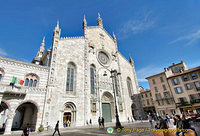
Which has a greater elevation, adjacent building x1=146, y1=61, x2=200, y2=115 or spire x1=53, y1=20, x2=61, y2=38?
spire x1=53, y1=20, x2=61, y2=38

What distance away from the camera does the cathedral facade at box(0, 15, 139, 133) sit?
564 inches

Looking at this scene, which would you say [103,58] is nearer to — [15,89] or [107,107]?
[107,107]

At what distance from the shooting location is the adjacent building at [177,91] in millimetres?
25016

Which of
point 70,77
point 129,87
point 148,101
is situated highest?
point 70,77

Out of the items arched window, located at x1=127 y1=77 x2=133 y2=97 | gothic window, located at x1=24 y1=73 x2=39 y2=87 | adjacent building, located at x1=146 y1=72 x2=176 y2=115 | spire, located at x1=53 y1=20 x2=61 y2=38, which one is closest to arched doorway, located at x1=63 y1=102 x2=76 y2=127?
gothic window, located at x1=24 y1=73 x2=39 y2=87

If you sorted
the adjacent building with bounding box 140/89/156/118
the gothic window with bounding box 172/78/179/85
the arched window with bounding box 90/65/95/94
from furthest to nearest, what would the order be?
the adjacent building with bounding box 140/89/156/118 → the gothic window with bounding box 172/78/179/85 → the arched window with bounding box 90/65/95/94

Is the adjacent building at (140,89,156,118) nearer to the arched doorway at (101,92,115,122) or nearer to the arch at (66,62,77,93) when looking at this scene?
the arched doorway at (101,92,115,122)

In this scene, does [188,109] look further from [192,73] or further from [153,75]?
[153,75]

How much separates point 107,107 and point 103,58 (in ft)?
38.1

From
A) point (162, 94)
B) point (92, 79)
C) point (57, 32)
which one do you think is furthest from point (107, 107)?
point (57, 32)

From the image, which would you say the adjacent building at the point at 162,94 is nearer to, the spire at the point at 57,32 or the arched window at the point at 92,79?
the arched window at the point at 92,79

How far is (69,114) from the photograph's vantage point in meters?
18.5

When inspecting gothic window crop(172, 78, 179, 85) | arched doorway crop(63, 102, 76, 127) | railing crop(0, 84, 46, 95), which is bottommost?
arched doorway crop(63, 102, 76, 127)

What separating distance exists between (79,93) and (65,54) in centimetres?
780
